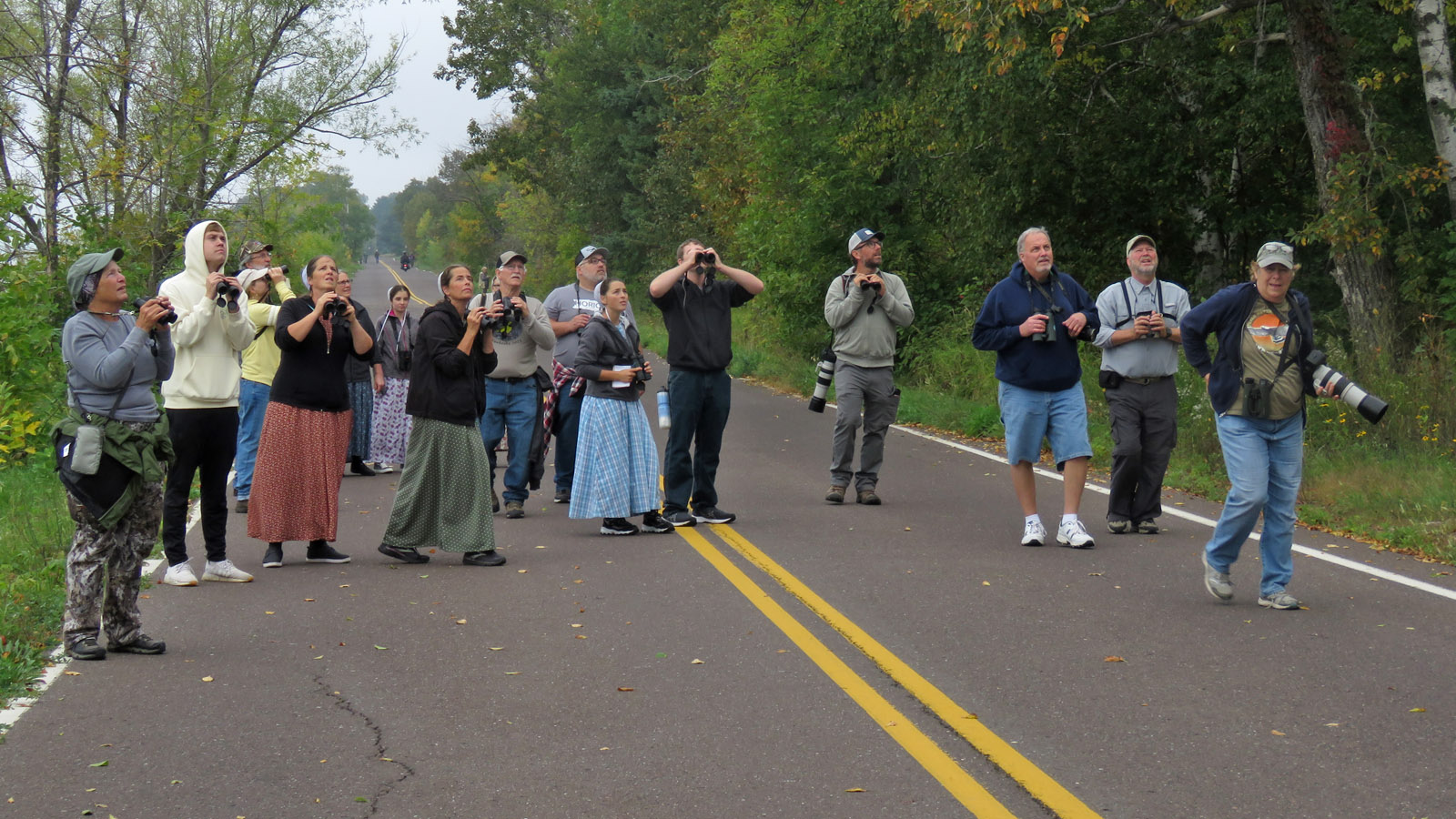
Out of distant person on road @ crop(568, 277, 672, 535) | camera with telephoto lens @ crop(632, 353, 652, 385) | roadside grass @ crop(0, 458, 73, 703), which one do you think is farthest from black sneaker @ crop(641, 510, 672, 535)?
roadside grass @ crop(0, 458, 73, 703)

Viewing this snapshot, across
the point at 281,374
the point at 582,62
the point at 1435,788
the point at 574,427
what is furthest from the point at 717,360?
the point at 582,62

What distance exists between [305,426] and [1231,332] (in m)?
5.71

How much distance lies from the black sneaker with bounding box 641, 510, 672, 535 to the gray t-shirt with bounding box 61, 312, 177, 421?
411 cm

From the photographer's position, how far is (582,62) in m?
52.2

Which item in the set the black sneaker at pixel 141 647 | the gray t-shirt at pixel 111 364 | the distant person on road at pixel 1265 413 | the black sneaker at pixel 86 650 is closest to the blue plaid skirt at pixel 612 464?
the gray t-shirt at pixel 111 364

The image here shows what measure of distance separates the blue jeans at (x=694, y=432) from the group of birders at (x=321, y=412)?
Result: 0.7 inches

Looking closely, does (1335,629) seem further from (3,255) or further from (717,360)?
(3,255)

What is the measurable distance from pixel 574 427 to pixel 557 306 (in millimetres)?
1036

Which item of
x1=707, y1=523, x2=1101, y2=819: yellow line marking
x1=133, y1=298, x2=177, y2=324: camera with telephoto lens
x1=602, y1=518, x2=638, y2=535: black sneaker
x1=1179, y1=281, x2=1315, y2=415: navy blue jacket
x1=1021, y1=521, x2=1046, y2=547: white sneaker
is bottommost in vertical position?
x1=602, y1=518, x2=638, y2=535: black sneaker

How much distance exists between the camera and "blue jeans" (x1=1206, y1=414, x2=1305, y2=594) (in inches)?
302

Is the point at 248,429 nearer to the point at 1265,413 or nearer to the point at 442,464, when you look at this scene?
the point at 442,464

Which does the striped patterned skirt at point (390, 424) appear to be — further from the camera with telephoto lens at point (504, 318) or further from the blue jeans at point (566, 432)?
the camera with telephoto lens at point (504, 318)

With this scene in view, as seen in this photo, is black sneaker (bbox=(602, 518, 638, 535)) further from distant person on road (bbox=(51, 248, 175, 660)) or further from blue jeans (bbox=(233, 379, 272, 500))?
distant person on road (bbox=(51, 248, 175, 660))

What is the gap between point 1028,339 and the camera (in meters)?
9.87
